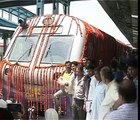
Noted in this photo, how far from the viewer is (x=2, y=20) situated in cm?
2020

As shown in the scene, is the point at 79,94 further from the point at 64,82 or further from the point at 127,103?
the point at 127,103

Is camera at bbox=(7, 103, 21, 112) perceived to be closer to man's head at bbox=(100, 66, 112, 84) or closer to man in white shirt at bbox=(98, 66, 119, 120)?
man in white shirt at bbox=(98, 66, 119, 120)

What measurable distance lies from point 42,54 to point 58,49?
1.23 ft

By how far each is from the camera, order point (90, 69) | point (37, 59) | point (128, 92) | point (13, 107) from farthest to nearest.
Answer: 1. point (37, 59)
2. point (90, 69)
3. point (128, 92)
4. point (13, 107)

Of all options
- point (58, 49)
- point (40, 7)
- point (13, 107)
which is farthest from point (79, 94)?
point (40, 7)

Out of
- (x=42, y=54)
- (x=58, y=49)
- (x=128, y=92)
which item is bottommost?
(x=128, y=92)

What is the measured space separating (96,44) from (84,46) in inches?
29.5

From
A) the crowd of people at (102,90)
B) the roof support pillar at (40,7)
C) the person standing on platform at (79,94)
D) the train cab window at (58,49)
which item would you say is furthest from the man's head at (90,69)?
the roof support pillar at (40,7)

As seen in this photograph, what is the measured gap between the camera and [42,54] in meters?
8.58

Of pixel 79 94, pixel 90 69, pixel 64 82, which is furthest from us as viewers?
pixel 64 82

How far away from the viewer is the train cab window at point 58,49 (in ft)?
27.6

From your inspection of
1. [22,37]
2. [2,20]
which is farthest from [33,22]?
[2,20]

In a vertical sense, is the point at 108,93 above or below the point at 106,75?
below

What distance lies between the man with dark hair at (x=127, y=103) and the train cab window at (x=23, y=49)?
17.4 feet
